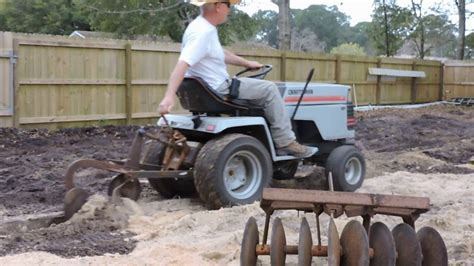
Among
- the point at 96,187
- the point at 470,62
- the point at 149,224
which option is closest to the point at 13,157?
the point at 96,187

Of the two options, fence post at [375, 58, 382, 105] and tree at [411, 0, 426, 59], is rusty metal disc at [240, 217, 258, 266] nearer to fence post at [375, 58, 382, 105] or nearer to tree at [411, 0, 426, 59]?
fence post at [375, 58, 382, 105]

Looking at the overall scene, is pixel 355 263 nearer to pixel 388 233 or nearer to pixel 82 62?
pixel 388 233

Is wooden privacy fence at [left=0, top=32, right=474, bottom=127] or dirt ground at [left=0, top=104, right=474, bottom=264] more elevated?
wooden privacy fence at [left=0, top=32, right=474, bottom=127]

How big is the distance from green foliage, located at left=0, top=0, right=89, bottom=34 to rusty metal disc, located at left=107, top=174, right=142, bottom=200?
31.6 metres

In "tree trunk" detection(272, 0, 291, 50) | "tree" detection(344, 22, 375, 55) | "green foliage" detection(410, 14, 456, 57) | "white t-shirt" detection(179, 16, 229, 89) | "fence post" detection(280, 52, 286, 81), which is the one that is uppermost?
"tree" detection(344, 22, 375, 55)

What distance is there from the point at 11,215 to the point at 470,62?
2241 cm

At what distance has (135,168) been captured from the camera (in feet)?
19.7

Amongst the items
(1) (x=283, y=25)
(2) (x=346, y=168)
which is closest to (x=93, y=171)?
(2) (x=346, y=168)

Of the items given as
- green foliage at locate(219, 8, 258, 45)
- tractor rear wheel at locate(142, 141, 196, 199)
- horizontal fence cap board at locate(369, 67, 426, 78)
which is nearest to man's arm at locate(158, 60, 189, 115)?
tractor rear wheel at locate(142, 141, 196, 199)

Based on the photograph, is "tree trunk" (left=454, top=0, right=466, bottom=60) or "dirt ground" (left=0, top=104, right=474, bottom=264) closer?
"dirt ground" (left=0, top=104, right=474, bottom=264)

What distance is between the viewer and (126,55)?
535 inches

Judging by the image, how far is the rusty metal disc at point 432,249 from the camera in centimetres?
386

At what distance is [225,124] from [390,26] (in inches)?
1055

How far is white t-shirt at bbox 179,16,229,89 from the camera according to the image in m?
5.79
